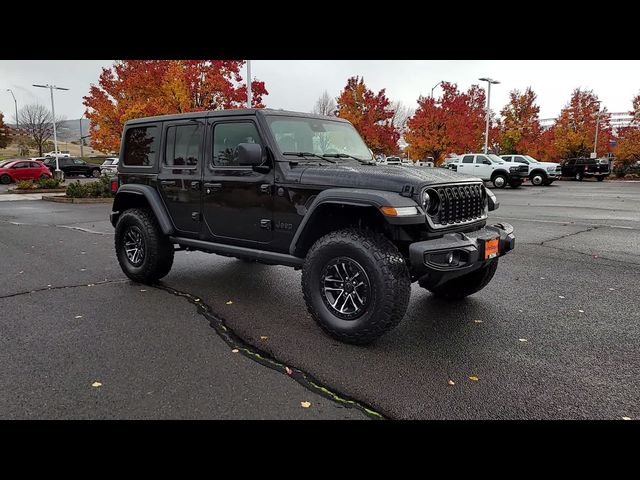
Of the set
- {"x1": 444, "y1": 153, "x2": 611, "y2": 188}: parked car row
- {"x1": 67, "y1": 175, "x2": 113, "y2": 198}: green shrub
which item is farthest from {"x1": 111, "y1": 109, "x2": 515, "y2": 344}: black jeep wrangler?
{"x1": 444, "y1": 153, "x2": 611, "y2": 188}: parked car row

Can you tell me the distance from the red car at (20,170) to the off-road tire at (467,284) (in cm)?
3015

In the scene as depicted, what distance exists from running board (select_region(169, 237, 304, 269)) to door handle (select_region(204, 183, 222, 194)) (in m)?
0.59

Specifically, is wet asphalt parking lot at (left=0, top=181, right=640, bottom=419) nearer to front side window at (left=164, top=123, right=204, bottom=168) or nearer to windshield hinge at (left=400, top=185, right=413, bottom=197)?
windshield hinge at (left=400, top=185, right=413, bottom=197)

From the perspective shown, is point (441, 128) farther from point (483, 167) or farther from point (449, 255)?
point (449, 255)

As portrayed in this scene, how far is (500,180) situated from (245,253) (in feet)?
78.6

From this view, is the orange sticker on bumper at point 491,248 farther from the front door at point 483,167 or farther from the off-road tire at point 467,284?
the front door at point 483,167

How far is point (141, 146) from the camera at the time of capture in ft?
19.3

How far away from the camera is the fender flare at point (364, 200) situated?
11.7 ft

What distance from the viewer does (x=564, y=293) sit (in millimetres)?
5441

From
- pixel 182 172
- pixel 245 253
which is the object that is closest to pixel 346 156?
pixel 245 253
